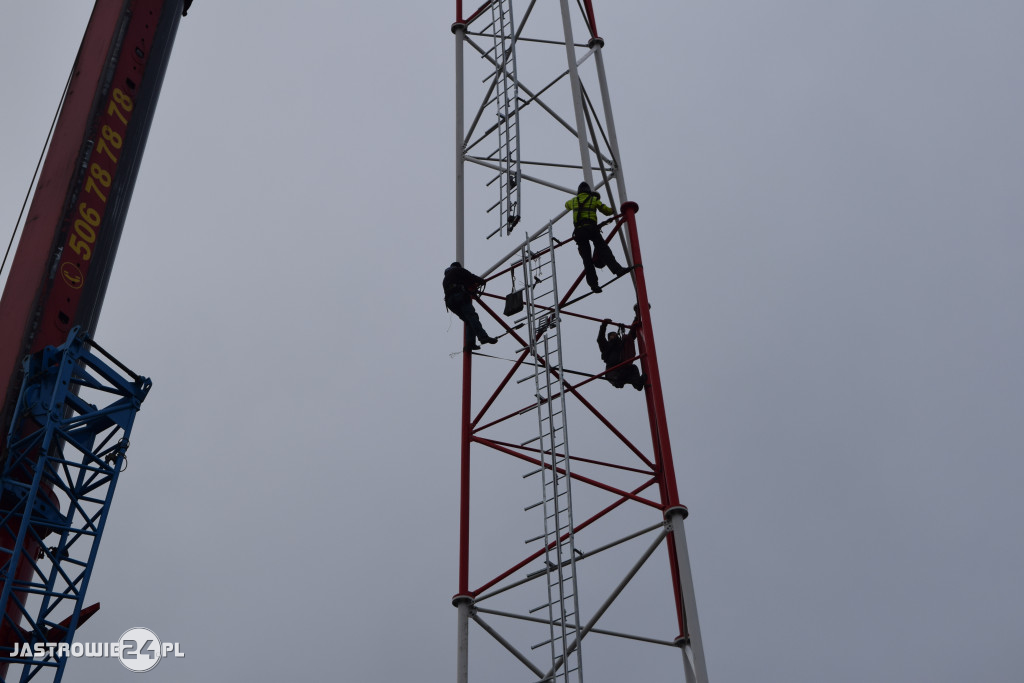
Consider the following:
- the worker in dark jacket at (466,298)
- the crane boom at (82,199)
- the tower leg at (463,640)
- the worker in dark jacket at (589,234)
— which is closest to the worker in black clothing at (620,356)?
the worker in dark jacket at (589,234)

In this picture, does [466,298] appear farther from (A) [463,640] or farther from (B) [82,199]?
(B) [82,199]

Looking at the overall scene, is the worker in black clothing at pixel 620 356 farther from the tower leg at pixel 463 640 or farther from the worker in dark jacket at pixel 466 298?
the tower leg at pixel 463 640

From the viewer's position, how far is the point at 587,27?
79.7ft

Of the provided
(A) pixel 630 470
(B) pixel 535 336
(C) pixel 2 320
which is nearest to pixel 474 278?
(B) pixel 535 336

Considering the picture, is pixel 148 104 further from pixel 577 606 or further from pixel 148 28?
pixel 577 606

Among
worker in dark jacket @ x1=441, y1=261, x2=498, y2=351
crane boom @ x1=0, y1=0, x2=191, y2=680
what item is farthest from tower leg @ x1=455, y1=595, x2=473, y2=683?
crane boom @ x1=0, y1=0, x2=191, y2=680

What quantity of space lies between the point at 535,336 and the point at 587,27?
7791 millimetres

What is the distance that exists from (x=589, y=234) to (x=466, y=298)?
2616mm

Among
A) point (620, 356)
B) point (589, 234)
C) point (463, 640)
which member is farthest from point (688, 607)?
point (589, 234)

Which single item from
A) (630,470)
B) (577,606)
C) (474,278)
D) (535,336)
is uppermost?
(474,278)

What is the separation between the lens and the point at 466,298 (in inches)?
831

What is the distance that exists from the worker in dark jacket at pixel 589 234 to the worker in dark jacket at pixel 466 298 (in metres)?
2.12

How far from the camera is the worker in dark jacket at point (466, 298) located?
21078 mm

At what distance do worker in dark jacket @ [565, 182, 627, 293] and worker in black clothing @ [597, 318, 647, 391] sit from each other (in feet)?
2.86
